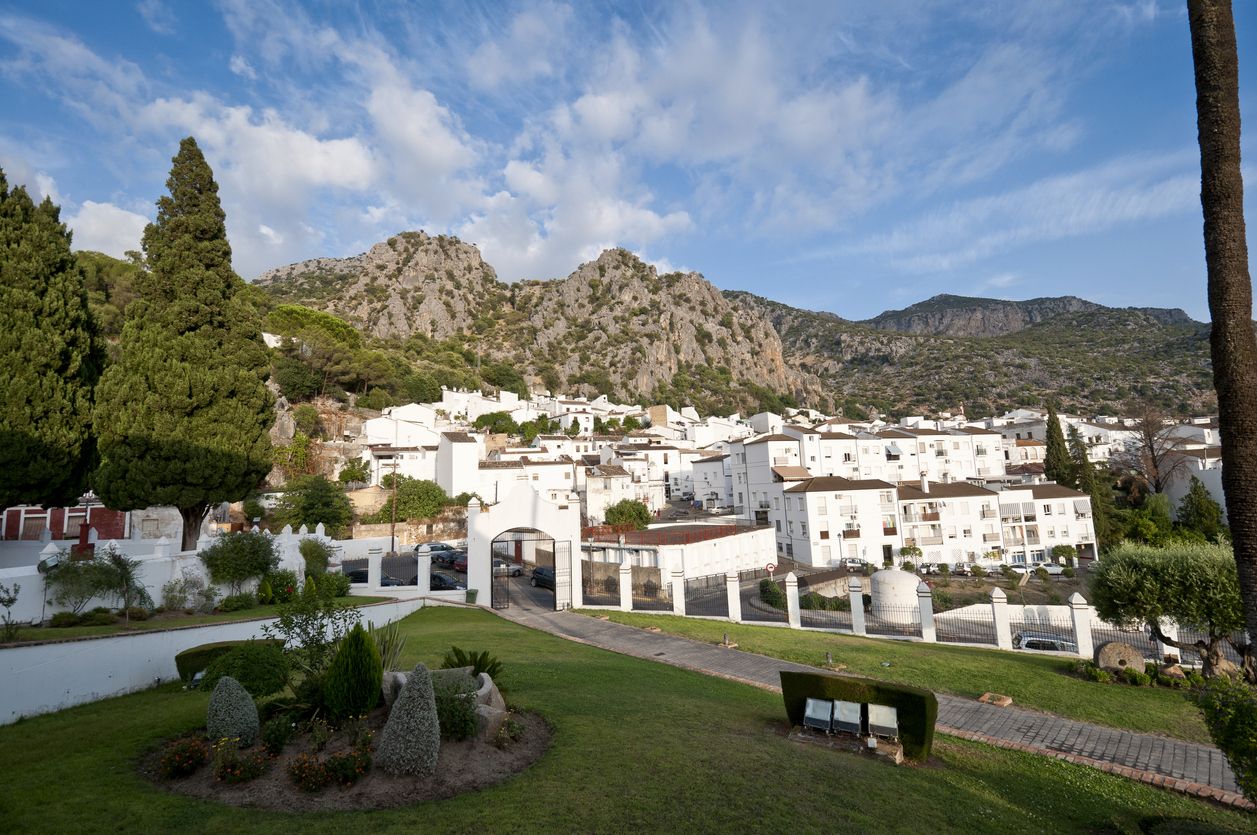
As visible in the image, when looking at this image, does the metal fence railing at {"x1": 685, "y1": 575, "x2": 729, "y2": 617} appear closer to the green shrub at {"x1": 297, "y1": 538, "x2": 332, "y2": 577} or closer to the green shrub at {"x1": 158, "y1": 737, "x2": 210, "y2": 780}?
the green shrub at {"x1": 297, "y1": 538, "x2": 332, "y2": 577}

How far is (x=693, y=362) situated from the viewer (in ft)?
449

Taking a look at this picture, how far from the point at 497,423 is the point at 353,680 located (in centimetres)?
7137

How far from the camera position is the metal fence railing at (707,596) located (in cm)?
2411

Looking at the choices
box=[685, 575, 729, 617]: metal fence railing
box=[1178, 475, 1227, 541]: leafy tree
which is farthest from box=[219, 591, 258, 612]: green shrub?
box=[1178, 475, 1227, 541]: leafy tree

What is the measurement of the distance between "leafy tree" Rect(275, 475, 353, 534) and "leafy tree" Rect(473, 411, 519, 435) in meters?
36.1

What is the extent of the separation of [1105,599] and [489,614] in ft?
65.2

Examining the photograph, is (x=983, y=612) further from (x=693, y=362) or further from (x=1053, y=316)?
(x=1053, y=316)

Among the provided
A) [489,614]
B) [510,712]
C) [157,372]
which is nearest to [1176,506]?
[489,614]

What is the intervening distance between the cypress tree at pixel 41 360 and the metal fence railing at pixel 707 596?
21.6 m

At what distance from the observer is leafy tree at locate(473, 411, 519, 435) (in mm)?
76000

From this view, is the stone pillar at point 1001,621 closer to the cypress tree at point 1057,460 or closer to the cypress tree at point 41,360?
the cypress tree at point 41,360

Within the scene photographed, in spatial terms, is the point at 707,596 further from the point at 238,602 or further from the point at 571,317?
the point at 571,317

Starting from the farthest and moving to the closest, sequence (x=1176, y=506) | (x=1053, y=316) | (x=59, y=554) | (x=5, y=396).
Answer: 1. (x=1053, y=316)
2. (x=1176, y=506)
3. (x=5, y=396)
4. (x=59, y=554)

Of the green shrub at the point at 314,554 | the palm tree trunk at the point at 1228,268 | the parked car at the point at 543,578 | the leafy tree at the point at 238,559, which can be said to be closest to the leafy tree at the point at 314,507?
the green shrub at the point at 314,554
